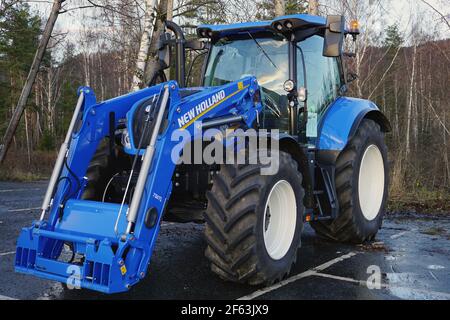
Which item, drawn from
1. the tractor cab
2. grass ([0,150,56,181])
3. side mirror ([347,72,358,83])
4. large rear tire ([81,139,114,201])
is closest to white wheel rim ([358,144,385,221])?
side mirror ([347,72,358,83])

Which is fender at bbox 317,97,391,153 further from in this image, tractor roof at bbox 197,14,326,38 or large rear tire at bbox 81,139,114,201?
large rear tire at bbox 81,139,114,201

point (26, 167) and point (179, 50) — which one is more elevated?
point (179, 50)

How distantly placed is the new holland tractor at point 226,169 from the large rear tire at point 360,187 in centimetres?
2

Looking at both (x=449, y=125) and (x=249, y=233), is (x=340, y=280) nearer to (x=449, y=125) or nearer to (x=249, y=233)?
(x=249, y=233)

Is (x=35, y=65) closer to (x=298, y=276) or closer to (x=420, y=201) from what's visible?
(x=420, y=201)

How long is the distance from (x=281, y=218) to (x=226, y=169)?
3.26 feet

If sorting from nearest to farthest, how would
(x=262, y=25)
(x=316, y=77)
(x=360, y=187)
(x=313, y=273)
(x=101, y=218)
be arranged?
(x=101, y=218) → (x=313, y=273) → (x=262, y=25) → (x=316, y=77) → (x=360, y=187)

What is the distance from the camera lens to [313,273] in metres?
5.32

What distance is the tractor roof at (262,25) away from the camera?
570 cm

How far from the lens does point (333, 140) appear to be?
6.23 m

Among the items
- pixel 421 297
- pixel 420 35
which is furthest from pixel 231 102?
pixel 420 35

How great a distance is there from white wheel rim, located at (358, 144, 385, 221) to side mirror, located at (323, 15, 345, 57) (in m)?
2.09

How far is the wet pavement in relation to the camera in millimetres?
4562

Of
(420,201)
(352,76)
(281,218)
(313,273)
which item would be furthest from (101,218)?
(420,201)
